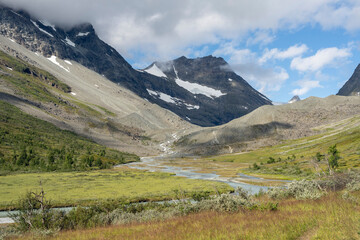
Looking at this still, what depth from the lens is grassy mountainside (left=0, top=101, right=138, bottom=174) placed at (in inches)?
4294

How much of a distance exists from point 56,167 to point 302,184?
10967 centimetres

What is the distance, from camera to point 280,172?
9075 cm

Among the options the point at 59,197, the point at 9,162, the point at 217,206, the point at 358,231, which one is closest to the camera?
the point at 358,231

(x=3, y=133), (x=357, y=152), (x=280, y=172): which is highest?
(x=3, y=133)

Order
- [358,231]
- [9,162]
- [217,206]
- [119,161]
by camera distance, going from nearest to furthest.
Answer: [358,231]
[217,206]
[9,162]
[119,161]

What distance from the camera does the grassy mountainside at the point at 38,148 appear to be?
4294 inches

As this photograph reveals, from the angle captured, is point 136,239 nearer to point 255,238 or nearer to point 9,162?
point 255,238

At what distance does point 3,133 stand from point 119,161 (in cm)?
7032

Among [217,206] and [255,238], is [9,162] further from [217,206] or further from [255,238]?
[255,238]

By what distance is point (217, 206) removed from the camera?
17.7 meters

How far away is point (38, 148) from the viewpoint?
140500mm

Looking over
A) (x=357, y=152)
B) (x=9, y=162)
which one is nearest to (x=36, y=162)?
(x=9, y=162)

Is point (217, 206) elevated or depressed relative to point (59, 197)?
elevated

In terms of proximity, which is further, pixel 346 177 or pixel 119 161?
pixel 119 161
